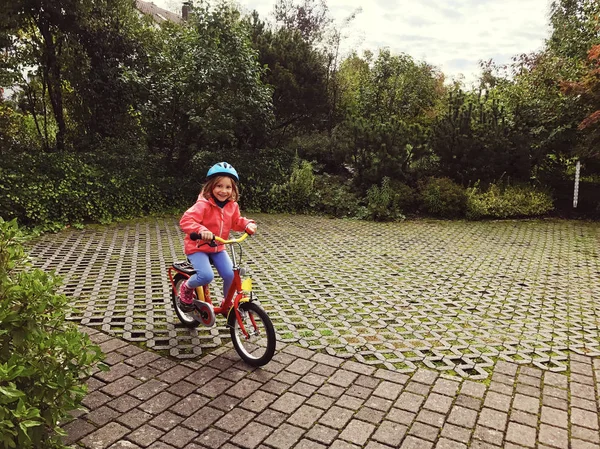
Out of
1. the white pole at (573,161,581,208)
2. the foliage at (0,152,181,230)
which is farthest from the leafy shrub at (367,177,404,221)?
the foliage at (0,152,181,230)

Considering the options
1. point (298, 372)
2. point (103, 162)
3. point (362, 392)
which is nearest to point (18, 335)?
point (298, 372)

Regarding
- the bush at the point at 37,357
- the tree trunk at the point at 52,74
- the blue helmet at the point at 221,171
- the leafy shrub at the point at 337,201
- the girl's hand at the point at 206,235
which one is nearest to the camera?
the bush at the point at 37,357

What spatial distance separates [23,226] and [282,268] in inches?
206

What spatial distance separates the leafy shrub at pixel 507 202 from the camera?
12.2 meters

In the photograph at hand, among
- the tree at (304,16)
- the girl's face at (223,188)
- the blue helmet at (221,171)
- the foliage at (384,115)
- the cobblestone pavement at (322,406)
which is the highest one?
the tree at (304,16)

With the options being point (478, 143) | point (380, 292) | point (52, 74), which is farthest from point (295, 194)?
point (380, 292)

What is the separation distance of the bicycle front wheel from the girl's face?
3.30 ft

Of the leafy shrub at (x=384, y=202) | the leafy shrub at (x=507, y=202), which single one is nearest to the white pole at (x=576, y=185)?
the leafy shrub at (x=507, y=202)

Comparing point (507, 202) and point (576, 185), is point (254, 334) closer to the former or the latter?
point (507, 202)

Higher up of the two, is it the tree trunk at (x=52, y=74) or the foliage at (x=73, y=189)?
the tree trunk at (x=52, y=74)

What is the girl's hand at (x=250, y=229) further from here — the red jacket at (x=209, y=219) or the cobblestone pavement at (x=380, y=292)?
the cobblestone pavement at (x=380, y=292)

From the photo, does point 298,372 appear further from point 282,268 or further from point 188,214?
point 282,268

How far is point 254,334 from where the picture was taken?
3.91 m

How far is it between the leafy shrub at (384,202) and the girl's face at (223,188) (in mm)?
8347
